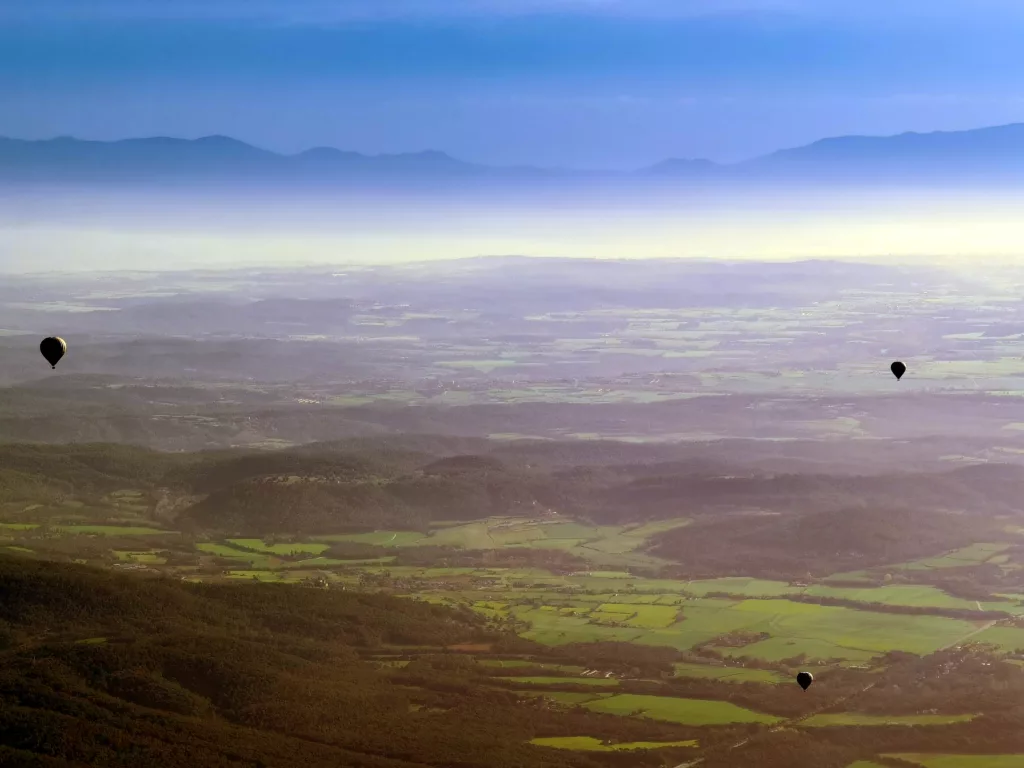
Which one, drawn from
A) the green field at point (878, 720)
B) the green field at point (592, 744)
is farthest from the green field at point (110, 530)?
the green field at point (878, 720)

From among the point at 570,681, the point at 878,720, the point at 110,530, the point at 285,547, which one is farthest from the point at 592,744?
the point at 110,530

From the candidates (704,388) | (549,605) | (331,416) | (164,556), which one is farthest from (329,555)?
(704,388)

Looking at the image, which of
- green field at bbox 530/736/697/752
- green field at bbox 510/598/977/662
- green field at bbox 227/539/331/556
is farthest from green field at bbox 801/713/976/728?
green field at bbox 227/539/331/556

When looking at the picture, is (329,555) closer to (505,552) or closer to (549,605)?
(505,552)

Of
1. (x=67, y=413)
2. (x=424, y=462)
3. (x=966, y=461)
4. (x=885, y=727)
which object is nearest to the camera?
(x=885, y=727)

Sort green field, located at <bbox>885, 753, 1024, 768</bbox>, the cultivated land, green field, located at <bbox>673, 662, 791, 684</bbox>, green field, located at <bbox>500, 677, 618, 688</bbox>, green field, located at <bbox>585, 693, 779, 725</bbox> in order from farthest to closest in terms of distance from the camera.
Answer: green field, located at <bbox>673, 662, 791, 684</bbox> < green field, located at <bbox>500, 677, 618, 688</bbox> < green field, located at <bbox>585, 693, 779, 725</bbox> < the cultivated land < green field, located at <bbox>885, 753, 1024, 768</bbox>

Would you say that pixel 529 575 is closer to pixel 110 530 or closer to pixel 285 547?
pixel 285 547

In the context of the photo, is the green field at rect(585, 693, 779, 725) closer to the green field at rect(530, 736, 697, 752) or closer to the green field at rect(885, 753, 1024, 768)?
the green field at rect(530, 736, 697, 752)
